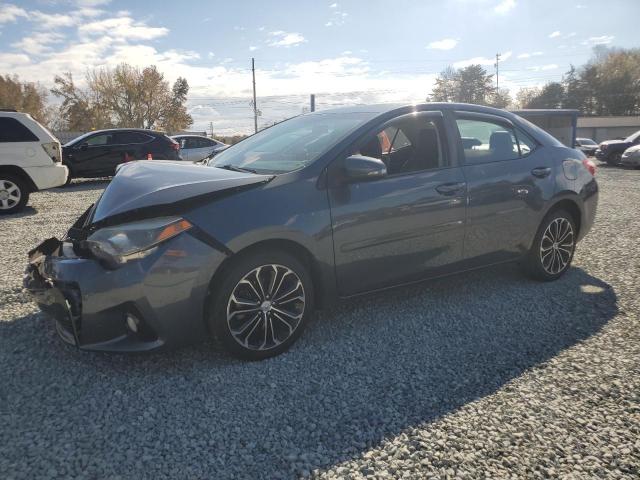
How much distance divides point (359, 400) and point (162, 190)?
1.66 m

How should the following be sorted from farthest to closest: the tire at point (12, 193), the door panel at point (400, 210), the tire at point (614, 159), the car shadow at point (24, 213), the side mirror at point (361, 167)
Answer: the tire at point (614, 159) → the tire at point (12, 193) → the car shadow at point (24, 213) → the door panel at point (400, 210) → the side mirror at point (361, 167)

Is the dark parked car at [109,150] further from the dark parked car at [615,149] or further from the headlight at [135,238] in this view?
the dark parked car at [615,149]

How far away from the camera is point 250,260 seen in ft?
9.48

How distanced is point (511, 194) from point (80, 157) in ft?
40.7

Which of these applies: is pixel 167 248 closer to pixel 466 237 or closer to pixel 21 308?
pixel 21 308

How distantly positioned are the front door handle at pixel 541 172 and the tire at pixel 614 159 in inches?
748

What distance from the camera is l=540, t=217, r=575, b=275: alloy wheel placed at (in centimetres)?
441

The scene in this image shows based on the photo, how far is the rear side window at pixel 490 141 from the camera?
390 cm

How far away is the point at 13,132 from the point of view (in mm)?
8508

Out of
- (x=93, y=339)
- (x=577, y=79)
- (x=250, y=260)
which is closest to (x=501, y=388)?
(x=250, y=260)

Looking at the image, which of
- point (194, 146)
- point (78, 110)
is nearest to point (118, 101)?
point (78, 110)

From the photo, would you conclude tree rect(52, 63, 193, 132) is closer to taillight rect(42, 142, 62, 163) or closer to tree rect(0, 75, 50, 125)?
tree rect(0, 75, 50, 125)

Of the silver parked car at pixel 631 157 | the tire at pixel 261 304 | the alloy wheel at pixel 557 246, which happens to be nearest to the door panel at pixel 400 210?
the tire at pixel 261 304

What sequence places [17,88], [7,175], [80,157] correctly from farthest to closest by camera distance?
[17,88], [80,157], [7,175]
